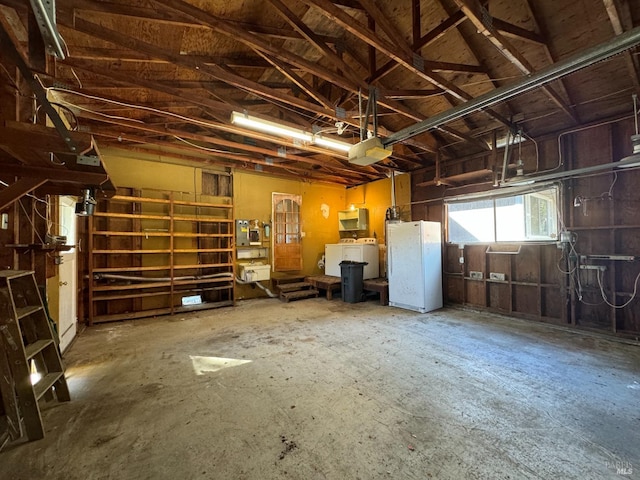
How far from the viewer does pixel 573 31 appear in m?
2.76

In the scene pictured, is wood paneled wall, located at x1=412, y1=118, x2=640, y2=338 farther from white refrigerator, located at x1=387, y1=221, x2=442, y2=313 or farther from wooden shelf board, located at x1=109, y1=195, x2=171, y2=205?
wooden shelf board, located at x1=109, y1=195, x2=171, y2=205

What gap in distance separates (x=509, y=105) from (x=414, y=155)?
183 cm

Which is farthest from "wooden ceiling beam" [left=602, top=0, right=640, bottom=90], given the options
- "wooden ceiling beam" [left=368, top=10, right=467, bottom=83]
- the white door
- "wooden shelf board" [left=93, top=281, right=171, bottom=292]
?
"wooden shelf board" [left=93, top=281, right=171, bottom=292]

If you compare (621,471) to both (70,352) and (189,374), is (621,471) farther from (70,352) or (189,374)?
(70,352)

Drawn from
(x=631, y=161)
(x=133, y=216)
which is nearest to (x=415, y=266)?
(x=631, y=161)

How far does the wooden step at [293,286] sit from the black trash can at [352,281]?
109 cm

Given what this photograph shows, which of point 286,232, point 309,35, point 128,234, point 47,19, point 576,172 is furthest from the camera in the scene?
point 286,232

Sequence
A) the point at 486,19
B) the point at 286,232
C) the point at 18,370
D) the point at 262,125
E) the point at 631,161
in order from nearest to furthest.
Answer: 1. the point at 18,370
2. the point at 486,19
3. the point at 631,161
4. the point at 262,125
5. the point at 286,232

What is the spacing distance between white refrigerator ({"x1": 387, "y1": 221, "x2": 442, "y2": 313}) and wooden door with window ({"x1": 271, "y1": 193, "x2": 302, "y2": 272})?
8.46 feet

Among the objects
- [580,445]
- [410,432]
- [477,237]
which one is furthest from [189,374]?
[477,237]

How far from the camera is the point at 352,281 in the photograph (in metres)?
6.01

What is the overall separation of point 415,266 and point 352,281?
1475mm

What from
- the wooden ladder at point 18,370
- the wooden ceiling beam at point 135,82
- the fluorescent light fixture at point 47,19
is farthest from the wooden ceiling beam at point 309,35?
the wooden ladder at point 18,370

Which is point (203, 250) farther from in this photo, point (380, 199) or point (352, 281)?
point (380, 199)
